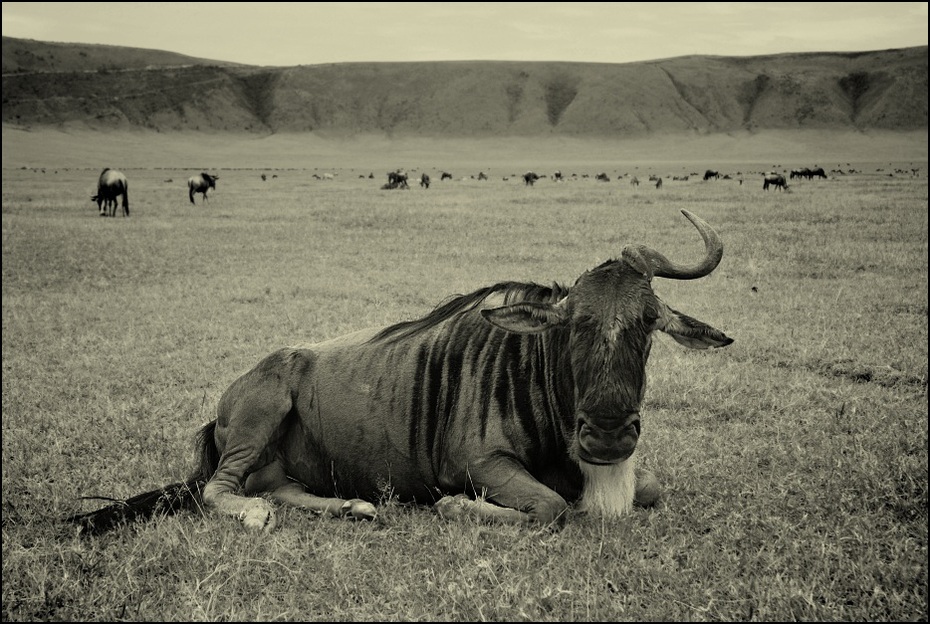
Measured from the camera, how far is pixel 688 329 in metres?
4.30

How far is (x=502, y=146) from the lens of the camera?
138m

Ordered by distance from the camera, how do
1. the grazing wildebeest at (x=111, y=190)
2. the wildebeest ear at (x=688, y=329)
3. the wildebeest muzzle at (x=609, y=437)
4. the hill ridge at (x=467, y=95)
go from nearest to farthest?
1. the wildebeest muzzle at (x=609, y=437)
2. the wildebeest ear at (x=688, y=329)
3. the grazing wildebeest at (x=111, y=190)
4. the hill ridge at (x=467, y=95)

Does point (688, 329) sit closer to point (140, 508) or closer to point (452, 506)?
point (452, 506)

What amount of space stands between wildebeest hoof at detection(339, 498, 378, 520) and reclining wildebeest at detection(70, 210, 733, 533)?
0.04ft

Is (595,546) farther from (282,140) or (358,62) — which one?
(358,62)

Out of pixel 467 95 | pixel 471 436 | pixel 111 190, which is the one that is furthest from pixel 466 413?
pixel 467 95

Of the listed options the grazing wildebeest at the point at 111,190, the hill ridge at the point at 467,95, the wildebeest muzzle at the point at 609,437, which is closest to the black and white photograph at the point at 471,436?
the wildebeest muzzle at the point at 609,437

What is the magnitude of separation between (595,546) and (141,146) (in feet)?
417

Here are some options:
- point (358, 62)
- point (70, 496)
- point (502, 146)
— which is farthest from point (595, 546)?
point (358, 62)

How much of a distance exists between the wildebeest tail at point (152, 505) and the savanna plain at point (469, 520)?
0.34 ft

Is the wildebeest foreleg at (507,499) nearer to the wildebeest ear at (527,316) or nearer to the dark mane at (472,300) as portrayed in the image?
the wildebeest ear at (527,316)

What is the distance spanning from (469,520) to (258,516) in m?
1.27

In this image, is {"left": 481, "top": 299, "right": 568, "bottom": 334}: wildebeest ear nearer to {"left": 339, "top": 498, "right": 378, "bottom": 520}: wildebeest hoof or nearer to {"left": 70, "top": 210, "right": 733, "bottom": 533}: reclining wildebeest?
{"left": 70, "top": 210, "right": 733, "bottom": 533}: reclining wildebeest

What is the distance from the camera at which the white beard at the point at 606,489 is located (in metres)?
4.33
